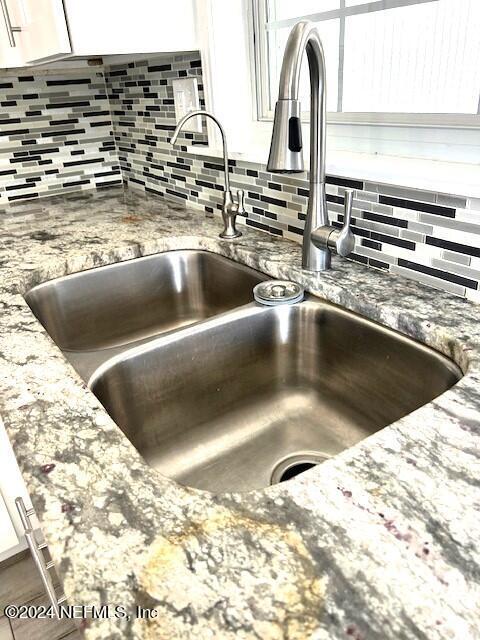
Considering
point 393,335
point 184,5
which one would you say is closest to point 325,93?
point 393,335

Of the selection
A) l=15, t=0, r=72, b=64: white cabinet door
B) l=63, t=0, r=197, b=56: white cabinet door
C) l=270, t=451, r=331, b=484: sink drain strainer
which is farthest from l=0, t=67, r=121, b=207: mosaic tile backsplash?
l=270, t=451, r=331, b=484: sink drain strainer

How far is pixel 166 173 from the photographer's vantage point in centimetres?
165

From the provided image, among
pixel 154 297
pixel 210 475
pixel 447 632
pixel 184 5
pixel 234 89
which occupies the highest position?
pixel 184 5

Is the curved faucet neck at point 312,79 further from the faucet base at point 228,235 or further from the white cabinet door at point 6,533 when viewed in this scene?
the white cabinet door at point 6,533

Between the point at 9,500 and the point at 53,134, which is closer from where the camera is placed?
the point at 9,500

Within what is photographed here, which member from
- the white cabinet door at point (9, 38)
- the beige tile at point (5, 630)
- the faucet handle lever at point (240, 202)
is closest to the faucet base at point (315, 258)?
the faucet handle lever at point (240, 202)

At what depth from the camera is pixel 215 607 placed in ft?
1.20

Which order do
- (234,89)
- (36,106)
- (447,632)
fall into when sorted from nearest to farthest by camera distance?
(447,632) < (234,89) < (36,106)

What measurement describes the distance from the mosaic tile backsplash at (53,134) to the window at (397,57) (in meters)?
0.92

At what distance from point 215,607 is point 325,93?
2.61ft

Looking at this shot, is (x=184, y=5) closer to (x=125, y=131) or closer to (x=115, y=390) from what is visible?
(x=125, y=131)

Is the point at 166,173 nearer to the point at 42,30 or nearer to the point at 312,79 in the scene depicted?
the point at 42,30

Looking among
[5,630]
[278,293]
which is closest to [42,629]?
[5,630]

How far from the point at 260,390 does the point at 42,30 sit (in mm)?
951
